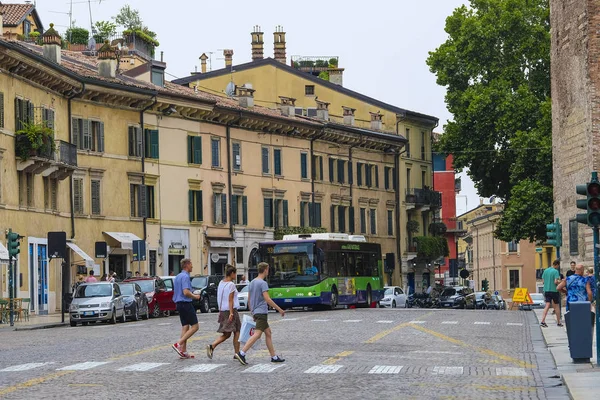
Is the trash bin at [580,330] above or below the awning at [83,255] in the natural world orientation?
below

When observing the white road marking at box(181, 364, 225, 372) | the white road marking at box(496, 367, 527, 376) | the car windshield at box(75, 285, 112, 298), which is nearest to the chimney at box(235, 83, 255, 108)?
the car windshield at box(75, 285, 112, 298)

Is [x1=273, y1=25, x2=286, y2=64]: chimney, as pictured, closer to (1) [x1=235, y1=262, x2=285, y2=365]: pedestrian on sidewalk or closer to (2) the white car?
(2) the white car

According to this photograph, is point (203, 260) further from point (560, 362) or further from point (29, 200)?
point (560, 362)

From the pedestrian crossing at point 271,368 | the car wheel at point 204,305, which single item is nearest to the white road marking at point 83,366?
the pedestrian crossing at point 271,368

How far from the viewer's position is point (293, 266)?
51844 mm

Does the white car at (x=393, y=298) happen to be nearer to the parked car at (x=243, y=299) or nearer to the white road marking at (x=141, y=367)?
the parked car at (x=243, y=299)

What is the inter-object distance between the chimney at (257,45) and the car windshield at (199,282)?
126 ft

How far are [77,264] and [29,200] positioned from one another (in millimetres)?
5267

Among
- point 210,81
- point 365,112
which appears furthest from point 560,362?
point 365,112

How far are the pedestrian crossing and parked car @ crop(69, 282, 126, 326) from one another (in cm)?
2077

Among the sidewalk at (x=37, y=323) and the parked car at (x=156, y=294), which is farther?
the parked car at (x=156, y=294)

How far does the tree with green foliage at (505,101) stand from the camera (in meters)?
70.7

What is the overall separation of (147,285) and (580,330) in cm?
2947

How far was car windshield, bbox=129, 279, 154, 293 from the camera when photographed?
50000 mm
